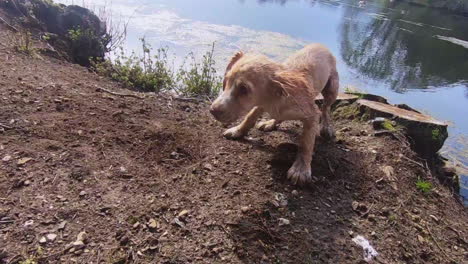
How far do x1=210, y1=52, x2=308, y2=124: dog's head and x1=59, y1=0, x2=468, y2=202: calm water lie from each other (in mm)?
3827

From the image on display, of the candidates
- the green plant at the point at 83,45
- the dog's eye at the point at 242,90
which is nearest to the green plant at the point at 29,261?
the dog's eye at the point at 242,90

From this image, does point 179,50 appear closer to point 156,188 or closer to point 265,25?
point 265,25

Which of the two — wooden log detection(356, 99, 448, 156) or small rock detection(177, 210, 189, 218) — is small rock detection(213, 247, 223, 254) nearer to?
small rock detection(177, 210, 189, 218)

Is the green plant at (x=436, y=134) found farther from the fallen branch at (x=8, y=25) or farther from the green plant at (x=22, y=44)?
the fallen branch at (x=8, y=25)

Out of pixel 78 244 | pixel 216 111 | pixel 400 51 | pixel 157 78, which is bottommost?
pixel 400 51

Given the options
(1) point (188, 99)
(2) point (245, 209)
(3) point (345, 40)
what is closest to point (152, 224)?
(2) point (245, 209)

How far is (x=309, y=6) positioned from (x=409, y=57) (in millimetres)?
6648

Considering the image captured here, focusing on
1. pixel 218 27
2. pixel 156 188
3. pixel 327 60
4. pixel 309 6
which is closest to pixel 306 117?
pixel 327 60

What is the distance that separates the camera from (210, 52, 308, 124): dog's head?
2818 millimetres

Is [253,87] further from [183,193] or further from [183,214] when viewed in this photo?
[183,214]

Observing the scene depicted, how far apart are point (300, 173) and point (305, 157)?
183 millimetres

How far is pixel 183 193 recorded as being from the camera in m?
2.79

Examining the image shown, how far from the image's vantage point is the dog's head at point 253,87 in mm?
2818

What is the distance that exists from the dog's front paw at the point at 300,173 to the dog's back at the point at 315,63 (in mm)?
905
